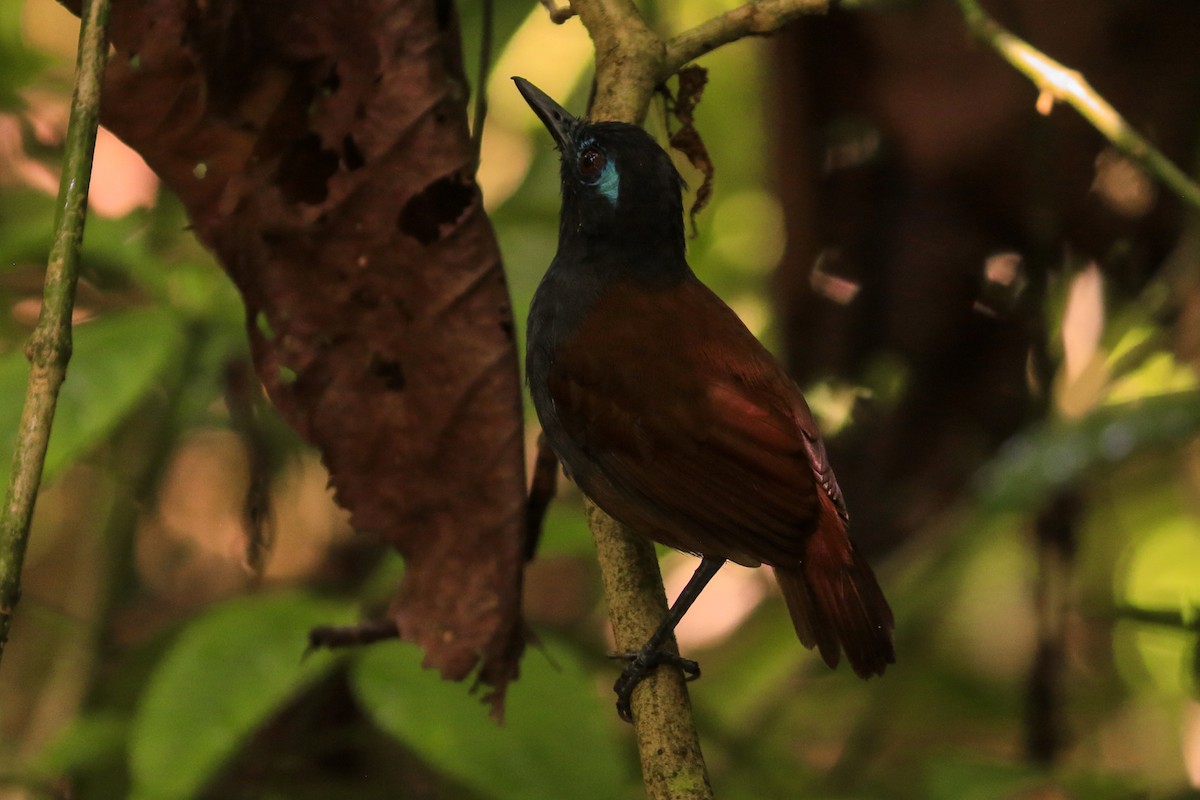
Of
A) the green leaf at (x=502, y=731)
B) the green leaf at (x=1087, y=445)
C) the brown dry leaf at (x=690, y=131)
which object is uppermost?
the brown dry leaf at (x=690, y=131)

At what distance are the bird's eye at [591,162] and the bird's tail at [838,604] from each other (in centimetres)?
72

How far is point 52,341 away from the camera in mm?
1313

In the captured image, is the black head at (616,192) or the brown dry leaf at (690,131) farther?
the black head at (616,192)

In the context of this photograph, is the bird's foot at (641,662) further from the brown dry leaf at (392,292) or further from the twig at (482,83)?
the twig at (482,83)

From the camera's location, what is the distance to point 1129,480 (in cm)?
418

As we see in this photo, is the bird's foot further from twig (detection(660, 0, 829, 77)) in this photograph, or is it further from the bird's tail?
twig (detection(660, 0, 829, 77))

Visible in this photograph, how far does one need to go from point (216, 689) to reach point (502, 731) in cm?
43

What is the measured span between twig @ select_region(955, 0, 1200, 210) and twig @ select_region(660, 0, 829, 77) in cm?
44

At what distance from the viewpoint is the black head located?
88.6 inches

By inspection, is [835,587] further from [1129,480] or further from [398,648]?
[1129,480]

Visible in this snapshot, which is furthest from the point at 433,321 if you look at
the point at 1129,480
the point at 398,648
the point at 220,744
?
the point at 1129,480

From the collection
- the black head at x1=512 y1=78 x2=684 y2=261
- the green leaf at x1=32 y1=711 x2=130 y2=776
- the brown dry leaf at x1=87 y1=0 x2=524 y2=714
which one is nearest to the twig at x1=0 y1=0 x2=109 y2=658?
the brown dry leaf at x1=87 y1=0 x2=524 y2=714

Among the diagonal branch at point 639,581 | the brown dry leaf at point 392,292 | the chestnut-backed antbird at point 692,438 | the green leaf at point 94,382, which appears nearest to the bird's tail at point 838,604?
the chestnut-backed antbird at point 692,438

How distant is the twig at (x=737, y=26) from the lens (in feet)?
5.90
